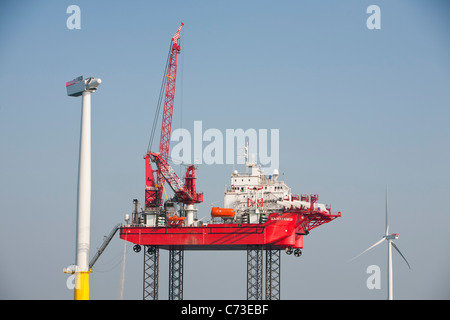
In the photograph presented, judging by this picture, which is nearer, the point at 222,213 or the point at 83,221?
the point at 83,221

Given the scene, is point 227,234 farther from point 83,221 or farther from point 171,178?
point 83,221

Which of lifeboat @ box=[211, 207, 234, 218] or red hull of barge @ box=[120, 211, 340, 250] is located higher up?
lifeboat @ box=[211, 207, 234, 218]

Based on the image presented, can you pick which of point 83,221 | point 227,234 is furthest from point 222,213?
point 83,221

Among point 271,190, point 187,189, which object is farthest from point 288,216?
point 187,189

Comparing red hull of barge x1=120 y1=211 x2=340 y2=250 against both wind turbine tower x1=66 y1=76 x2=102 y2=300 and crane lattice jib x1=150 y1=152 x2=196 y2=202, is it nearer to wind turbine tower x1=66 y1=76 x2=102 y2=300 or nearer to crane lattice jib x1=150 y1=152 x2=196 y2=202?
crane lattice jib x1=150 y1=152 x2=196 y2=202

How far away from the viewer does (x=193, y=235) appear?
332 feet

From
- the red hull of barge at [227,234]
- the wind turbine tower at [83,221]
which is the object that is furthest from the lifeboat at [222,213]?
the wind turbine tower at [83,221]

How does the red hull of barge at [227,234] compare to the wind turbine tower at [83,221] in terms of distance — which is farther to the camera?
the red hull of barge at [227,234]

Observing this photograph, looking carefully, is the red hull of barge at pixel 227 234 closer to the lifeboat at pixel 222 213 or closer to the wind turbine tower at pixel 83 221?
the lifeboat at pixel 222 213

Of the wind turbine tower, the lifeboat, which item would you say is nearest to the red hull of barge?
the lifeboat

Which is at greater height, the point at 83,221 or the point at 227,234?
the point at 83,221

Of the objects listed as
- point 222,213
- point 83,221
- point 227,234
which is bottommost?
point 227,234
